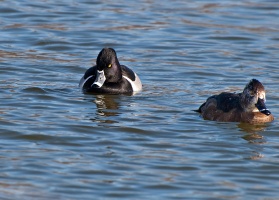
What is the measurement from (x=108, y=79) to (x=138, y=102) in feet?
3.66

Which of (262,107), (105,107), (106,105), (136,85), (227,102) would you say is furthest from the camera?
(136,85)

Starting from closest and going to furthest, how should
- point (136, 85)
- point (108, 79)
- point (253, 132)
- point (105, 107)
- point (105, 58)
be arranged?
1. point (253, 132)
2. point (105, 107)
3. point (136, 85)
4. point (105, 58)
5. point (108, 79)

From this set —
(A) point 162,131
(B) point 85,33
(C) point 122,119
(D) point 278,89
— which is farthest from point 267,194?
(B) point 85,33

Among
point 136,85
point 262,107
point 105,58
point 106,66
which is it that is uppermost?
point 105,58

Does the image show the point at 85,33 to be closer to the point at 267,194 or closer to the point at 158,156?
the point at 158,156

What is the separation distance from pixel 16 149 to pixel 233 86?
5064mm

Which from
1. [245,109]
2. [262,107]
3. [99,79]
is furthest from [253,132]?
[99,79]

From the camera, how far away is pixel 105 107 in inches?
529

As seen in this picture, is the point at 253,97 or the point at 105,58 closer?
the point at 253,97

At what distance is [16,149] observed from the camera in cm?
1068

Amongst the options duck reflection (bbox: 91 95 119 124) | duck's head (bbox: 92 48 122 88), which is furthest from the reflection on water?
duck's head (bbox: 92 48 122 88)

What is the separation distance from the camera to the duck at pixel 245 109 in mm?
12328

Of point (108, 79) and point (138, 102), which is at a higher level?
point (108, 79)

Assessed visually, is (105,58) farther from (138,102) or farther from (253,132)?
(253,132)
